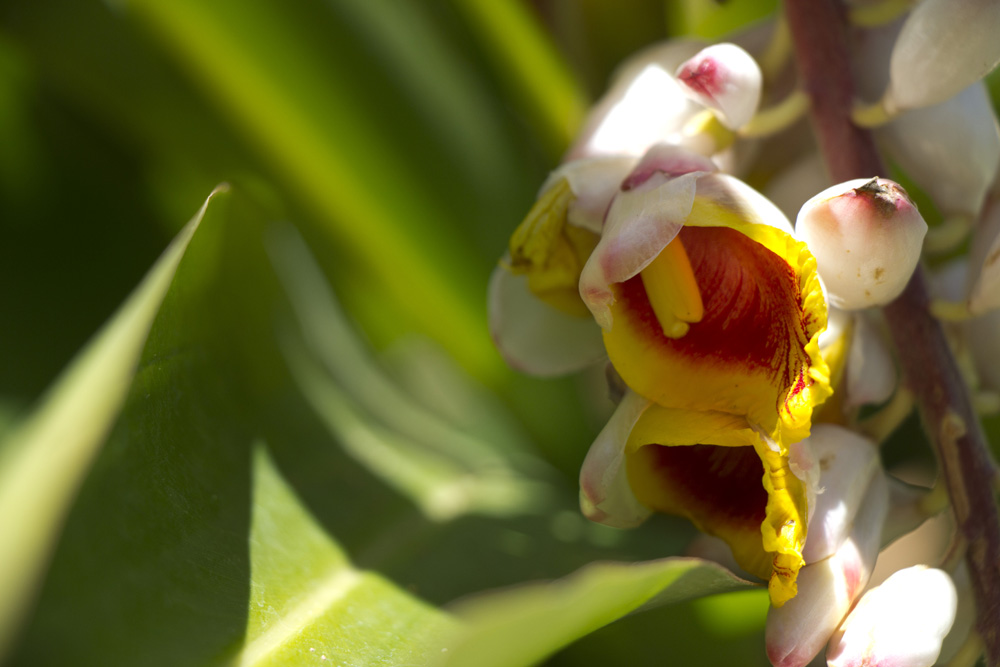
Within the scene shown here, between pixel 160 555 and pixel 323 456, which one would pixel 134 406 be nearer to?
pixel 160 555

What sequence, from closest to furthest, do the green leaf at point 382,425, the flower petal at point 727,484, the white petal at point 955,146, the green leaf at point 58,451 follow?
the green leaf at point 58,451 < the flower petal at point 727,484 < the white petal at point 955,146 < the green leaf at point 382,425

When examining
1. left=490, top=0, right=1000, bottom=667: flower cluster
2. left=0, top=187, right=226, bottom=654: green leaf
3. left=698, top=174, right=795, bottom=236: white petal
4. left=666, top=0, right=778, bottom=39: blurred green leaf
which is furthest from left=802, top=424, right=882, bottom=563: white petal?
left=666, top=0, right=778, bottom=39: blurred green leaf

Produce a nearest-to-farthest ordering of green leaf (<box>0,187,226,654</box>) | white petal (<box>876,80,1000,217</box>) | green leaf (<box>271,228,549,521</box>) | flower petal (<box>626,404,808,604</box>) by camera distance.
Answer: green leaf (<box>0,187,226,654</box>) → flower petal (<box>626,404,808,604</box>) → white petal (<box>876,80,1000,217</box>) → green leaf (<box>271,228,549,521</box>)

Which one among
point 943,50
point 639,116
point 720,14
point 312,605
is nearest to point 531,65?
point 720,14

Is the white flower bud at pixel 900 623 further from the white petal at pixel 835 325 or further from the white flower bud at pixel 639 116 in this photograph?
the white flower bud at pixel 639 116

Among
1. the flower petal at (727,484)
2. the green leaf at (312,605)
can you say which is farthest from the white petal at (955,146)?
the green leaf at (312,605)

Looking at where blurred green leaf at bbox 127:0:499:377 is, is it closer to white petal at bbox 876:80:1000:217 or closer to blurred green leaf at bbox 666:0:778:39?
blurred green leaf at bbox 666:0:778:39

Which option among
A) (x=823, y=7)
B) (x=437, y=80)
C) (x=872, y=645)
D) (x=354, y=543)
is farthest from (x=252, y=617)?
(x=437, y=80)
